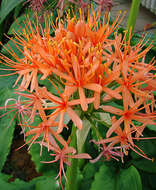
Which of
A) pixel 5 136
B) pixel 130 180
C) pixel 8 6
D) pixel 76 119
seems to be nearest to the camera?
pixel 76 119

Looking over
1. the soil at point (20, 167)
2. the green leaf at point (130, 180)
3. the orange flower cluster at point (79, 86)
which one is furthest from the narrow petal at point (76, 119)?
the soil at point (20, 167)

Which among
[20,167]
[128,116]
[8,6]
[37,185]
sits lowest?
[20,167]

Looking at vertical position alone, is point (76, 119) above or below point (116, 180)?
above

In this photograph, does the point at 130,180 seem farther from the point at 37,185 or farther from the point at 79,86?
the point at 79,86

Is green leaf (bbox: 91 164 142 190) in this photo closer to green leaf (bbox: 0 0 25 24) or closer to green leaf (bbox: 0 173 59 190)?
green leaf (bbox: 0 173 59 190)

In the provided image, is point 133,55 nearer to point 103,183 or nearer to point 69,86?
point 69,86

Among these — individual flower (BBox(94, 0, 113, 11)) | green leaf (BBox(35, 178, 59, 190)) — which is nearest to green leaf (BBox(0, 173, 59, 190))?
green leaf (BBox(35, 178, 59, 190))

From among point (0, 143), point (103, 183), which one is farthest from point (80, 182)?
point (0, 143)

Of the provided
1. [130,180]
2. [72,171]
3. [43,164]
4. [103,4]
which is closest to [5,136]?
[43,164]
